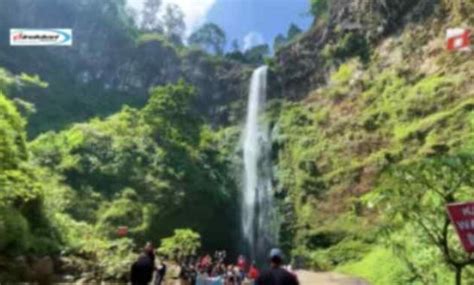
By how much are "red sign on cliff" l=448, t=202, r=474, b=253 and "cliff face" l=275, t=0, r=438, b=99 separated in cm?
3674

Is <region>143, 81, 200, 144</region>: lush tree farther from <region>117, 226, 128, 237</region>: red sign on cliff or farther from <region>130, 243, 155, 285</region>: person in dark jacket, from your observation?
<region>130, 243, 155, 285</region>: person in dark jacket

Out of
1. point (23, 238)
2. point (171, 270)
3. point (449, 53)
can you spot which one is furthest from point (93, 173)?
point (449, 53)

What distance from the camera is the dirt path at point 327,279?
2373 centimetres

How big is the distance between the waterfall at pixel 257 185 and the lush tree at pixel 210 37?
37.5m

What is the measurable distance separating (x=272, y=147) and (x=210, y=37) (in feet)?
150

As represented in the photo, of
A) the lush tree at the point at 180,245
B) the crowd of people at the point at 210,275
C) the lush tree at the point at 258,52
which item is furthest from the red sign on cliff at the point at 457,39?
the lush tree at the point at 258,52

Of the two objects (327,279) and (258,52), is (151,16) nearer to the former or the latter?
(258,52)

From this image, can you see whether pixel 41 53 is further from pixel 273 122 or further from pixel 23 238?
pixel 23 238

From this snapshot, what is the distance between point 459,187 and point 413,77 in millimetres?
30135

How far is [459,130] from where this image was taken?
30469mm

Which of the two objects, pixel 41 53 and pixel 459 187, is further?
pixel 41 53

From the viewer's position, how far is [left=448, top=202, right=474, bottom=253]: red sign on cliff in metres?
5.04

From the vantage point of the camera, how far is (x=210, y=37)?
8581cm

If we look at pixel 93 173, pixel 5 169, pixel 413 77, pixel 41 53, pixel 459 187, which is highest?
pixel 41 53
